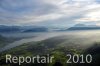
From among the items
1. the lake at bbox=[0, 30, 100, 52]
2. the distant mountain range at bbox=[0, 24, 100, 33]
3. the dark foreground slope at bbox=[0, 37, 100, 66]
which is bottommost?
the dark foreground slope at bbox=[0, 37, 100, 66]

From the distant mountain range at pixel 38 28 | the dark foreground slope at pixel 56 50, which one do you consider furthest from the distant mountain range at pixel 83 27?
the dark foreground slope at pixel 56 50

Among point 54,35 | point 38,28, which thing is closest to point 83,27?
Result: point 54,35

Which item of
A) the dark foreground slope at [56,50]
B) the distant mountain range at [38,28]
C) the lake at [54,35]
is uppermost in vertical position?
the distant mountain range at [38,28]

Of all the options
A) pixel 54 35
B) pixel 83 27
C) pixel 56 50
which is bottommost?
pixel 56 50

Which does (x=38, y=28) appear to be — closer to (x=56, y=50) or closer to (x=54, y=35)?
(x=54, y=35)

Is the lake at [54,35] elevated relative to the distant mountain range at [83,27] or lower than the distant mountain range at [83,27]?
lower

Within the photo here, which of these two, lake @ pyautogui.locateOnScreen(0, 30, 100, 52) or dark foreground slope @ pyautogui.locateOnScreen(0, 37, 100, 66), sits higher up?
lake @ pyautogui.locateOnScreen(0, 30, 100, 52)

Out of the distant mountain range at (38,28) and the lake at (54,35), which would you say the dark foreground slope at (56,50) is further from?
the distant mountain range at (38,28)

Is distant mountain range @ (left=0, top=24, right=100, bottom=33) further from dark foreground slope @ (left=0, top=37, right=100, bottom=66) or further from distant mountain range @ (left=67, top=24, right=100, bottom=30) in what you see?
dark foreground slope @ (left=0, top=37, right=100, bottom=66)

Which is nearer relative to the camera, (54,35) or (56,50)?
(56,50)

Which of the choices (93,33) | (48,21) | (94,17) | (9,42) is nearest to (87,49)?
(93,33)

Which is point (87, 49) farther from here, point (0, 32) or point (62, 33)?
point (0, 32)

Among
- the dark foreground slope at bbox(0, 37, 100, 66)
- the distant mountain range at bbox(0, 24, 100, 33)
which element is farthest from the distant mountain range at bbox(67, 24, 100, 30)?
the dark foreground slope at bbox(0, 37, 100, 66)
